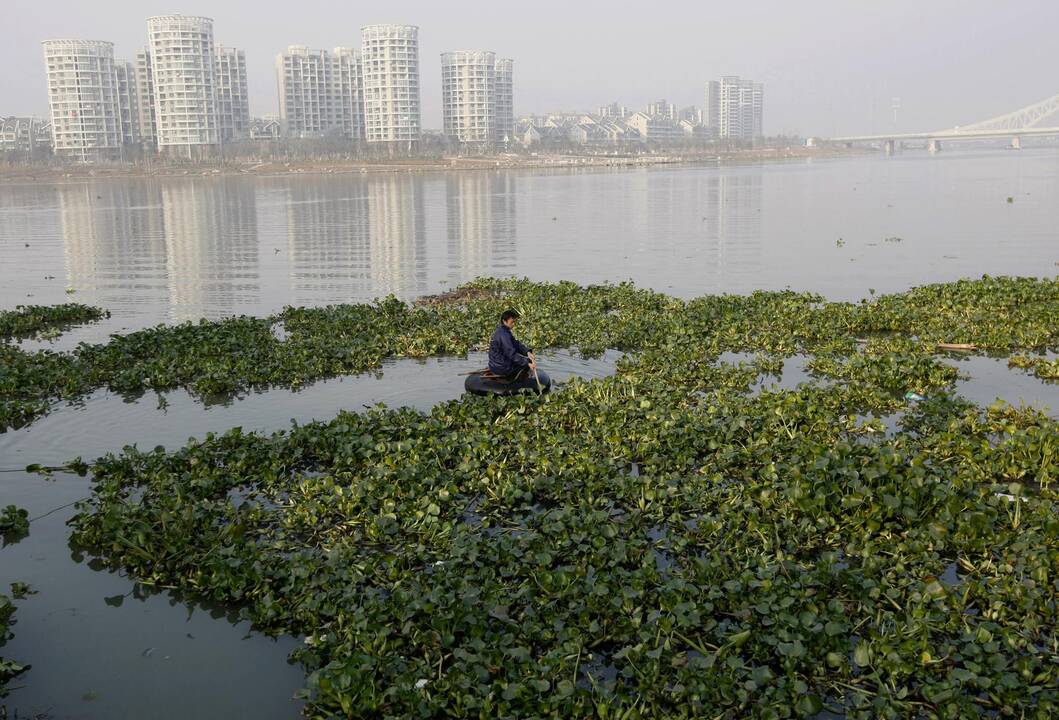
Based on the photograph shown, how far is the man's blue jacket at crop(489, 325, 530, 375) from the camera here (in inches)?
549

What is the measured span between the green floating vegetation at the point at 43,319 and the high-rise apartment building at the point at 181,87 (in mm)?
166610

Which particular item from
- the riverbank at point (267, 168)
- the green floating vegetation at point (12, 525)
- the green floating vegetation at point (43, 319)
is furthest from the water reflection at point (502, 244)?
the riverbank at point (267, 168)

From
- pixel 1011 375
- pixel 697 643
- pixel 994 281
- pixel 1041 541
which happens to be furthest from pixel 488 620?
pixel 994 281

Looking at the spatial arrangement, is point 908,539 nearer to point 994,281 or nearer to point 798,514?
point 798,514

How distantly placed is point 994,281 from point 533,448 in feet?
50.9

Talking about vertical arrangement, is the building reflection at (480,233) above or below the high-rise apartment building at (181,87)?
below

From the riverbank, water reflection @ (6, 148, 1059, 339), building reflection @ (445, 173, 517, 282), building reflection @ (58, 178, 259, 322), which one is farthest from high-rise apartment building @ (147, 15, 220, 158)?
building reflection @ (445, 173, 517, 282)

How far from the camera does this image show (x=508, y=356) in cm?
1403

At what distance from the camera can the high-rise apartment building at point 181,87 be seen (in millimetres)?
179250

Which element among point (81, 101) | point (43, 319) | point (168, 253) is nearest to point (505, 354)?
point (43, 319)

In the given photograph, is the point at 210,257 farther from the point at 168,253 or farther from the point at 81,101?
the point at 81,101

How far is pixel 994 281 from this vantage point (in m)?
21.8

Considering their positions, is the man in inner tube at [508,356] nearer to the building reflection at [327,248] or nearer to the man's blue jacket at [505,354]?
the man's blue jacket at [505,354]

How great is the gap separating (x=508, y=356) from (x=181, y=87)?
188 metres
